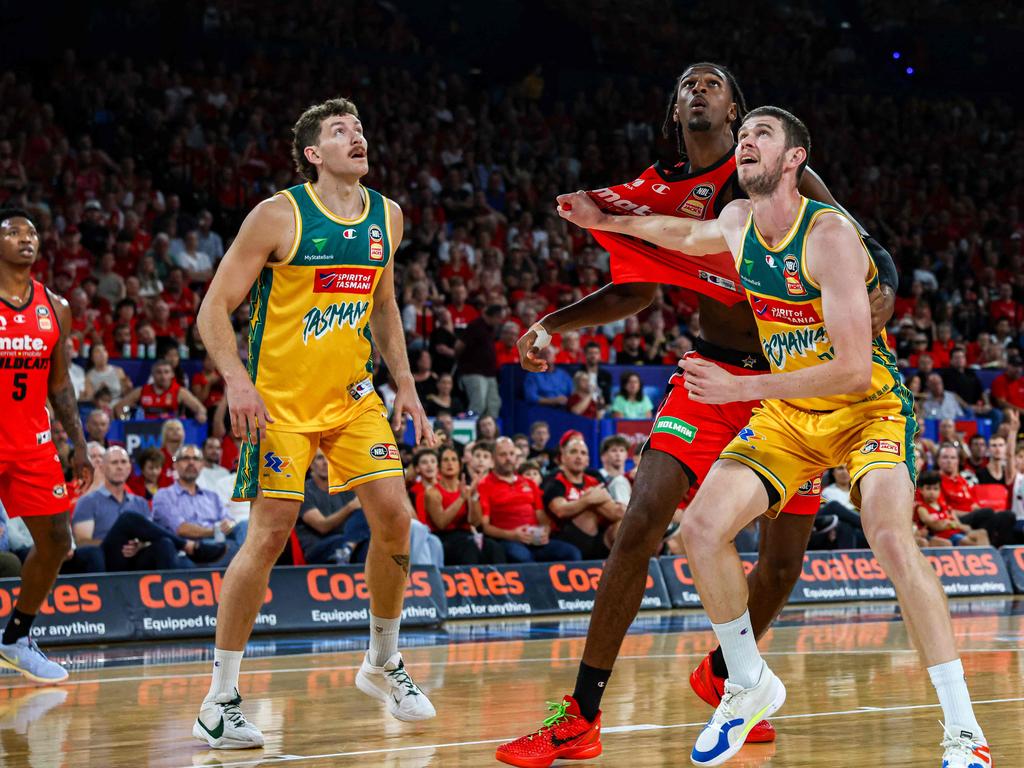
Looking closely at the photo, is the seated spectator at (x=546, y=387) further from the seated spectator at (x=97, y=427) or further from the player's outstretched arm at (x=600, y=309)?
the player's outstretched arm at (x=600, y=309)

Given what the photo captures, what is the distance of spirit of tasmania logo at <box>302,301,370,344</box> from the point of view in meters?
5.93

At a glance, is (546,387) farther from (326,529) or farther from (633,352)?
(326,529)

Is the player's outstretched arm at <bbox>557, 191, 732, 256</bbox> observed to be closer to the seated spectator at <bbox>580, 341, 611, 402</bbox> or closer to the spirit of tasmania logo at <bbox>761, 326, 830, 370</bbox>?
→ the spirit of tasmania logo at <bbox>761, 326, 830, 370</bbox>

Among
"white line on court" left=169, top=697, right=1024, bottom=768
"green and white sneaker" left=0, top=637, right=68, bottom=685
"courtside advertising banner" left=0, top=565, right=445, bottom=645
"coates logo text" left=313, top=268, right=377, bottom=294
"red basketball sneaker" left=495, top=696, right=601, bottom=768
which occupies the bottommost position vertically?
"courtside advertising banner" left=0, top=565, right=445, bottom=645

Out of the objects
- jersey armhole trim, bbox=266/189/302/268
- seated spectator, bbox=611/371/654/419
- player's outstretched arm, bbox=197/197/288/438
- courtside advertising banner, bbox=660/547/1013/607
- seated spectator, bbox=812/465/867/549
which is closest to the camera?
player's outstretched arm, bbox=197/197/288/438

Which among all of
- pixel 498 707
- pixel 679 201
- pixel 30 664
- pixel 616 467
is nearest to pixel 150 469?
pixel 30 664

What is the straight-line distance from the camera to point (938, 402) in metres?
16.8

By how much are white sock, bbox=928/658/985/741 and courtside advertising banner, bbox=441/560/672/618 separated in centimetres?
695

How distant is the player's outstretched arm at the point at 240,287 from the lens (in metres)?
5.62

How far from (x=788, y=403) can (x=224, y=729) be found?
2575mm

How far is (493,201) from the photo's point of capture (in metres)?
20.1

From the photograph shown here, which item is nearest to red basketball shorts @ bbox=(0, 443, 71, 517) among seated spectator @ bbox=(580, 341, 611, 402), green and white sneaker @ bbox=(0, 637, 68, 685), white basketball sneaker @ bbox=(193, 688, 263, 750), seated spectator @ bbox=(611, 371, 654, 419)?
green and white sneaker @ bbox=(0, 637, 68, 685)

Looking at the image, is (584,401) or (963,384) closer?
(584,401)

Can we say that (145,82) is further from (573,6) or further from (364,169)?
(364,169)
